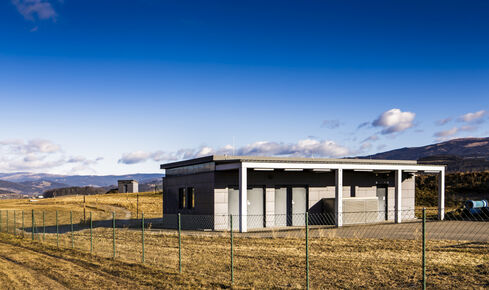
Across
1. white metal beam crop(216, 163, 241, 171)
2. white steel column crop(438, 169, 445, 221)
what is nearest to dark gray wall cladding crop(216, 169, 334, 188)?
white metal beam crop(216, 163, 241, 171)

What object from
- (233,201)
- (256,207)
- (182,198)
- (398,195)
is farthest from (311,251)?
(398,195)

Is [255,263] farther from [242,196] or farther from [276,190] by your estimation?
[276,190]

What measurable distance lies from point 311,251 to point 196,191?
11653 mm

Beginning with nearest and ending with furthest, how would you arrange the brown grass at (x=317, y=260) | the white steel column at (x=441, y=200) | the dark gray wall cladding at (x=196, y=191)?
the brown grass at (x=317, y=260) < the dark gray wall cladding at (x=196, y=191) < the white steel column at (x=441, y=200)

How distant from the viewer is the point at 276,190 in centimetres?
2706

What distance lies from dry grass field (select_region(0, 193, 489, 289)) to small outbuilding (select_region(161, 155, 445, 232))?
4.17m

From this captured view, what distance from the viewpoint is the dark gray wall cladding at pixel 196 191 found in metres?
25.2

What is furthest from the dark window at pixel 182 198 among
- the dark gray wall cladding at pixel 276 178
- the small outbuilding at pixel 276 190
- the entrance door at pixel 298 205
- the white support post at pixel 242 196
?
the entrance door at pixel 298 205

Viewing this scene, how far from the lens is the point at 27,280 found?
41.0 ft

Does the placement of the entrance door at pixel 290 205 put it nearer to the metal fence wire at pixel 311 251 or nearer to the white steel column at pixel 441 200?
the metal fence wire at pixel 311 251

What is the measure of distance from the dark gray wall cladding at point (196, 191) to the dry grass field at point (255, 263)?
14.1 ft

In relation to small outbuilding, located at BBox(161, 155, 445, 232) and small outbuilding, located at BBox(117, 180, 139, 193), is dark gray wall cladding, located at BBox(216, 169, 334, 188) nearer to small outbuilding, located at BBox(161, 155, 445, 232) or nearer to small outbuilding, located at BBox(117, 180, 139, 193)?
small outbuilding, located at BBox(161, 155, 445, 232)

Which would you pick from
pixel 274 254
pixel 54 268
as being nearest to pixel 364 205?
pixel 274 254

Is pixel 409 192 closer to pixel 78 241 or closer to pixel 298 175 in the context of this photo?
pixel 298 175
